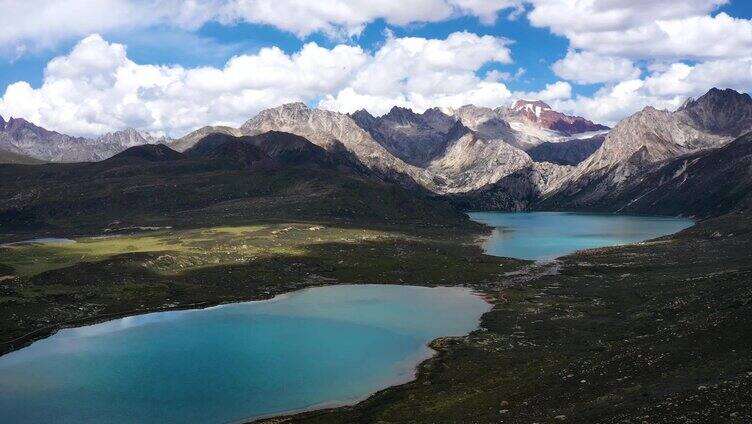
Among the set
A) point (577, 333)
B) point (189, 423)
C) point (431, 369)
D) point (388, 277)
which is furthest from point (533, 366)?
point (388, 277)

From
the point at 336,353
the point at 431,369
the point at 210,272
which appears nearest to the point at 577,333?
the point at 431,369

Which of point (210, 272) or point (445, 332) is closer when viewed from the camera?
point (445, 332)

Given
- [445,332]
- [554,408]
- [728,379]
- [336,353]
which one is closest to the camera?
[728,379]

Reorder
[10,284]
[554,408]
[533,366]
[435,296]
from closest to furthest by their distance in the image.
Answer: [554,408] < [533,366] < [10,284] < [435,296]

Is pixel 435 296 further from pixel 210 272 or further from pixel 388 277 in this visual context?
pixel 210 272

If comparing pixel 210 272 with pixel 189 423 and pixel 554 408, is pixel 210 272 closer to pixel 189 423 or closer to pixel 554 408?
pixel 189 423

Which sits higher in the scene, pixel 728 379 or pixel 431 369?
pixel 728 379
